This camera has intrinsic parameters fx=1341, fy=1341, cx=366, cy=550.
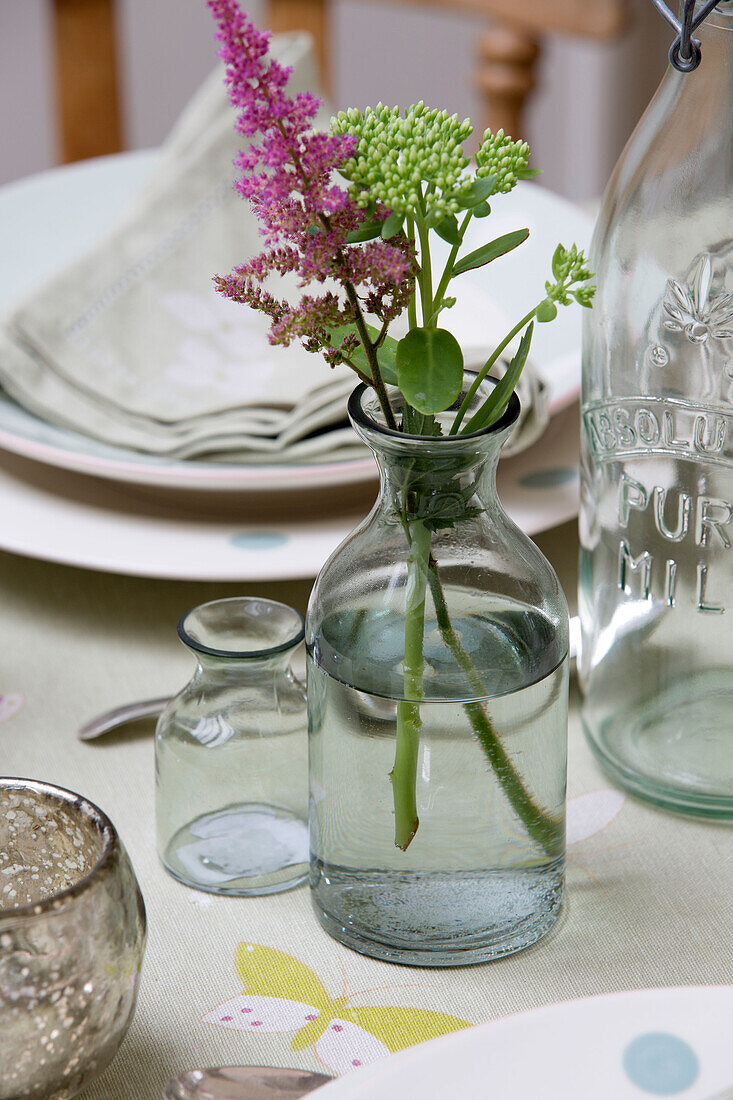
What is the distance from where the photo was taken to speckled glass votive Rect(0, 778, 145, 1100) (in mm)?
352

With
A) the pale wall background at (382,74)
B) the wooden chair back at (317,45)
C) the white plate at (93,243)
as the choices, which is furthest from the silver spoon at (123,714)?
the pale wall background at (382,74)

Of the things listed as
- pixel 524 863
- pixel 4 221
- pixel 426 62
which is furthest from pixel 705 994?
pixel 426 62

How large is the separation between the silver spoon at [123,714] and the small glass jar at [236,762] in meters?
0.08

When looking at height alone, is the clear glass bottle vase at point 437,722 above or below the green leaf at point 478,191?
below

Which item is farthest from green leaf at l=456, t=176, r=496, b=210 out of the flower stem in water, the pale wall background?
the pale wall background

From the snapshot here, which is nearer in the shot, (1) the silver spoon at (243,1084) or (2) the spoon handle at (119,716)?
(1) the silver spoon at (243,1084)

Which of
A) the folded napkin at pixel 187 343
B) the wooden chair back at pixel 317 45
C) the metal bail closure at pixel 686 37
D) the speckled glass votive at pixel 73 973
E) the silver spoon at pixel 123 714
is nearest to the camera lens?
the speckled glass votive at pixel 73 973

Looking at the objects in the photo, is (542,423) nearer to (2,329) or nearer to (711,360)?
(711,360)

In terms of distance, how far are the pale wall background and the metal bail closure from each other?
198 centimetres

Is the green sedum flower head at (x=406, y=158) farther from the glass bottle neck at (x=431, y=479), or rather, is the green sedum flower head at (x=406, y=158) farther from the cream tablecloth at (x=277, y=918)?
the cream tablecloth at (x=277, y=918)

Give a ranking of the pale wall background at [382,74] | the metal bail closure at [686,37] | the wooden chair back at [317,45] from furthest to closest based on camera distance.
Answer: the pale wall background at [382,74]
the wooden chair back at [317,45]
the metal bail closure at [686,37]

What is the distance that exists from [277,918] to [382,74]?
7.90 feet

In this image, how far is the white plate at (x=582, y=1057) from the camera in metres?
0.36

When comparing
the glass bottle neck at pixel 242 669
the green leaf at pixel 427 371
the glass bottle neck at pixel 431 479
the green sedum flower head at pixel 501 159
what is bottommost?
the glass bottle neck at pixel 242 669
